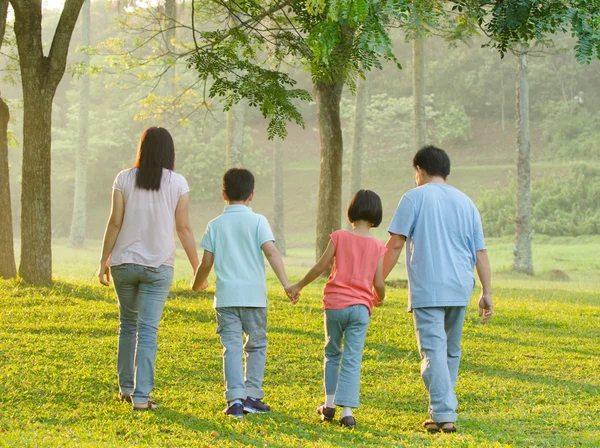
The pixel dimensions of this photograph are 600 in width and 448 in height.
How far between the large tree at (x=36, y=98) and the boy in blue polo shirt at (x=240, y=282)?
23.7 feet

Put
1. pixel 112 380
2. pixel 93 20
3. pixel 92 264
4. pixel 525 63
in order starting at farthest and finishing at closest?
pixel 93 20 < pixel 92 264 < pixel 525 63 < pixel 112 380

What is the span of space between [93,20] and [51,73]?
6178 centimetres

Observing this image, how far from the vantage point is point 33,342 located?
9062 mm

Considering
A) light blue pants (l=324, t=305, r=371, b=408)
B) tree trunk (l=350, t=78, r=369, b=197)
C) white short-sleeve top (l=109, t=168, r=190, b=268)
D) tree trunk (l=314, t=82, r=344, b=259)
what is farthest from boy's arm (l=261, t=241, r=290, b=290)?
tree trunk (l=350, t=78, r=369, b=197)

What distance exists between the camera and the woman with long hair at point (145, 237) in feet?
19.5

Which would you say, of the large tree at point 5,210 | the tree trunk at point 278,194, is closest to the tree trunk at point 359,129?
the tree trunk at point 278,194

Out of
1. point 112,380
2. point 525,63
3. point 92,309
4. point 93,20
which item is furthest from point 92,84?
point 112,380

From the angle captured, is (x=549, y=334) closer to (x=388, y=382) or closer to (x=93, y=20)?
(x=388, y=382)

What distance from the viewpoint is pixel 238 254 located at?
6016 mm

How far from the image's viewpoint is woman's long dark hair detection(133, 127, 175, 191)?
19.6 feet

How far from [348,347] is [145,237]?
1.62 m

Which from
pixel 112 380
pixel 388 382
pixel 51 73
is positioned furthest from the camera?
pixel 51 73

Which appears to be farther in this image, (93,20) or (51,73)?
(93,20)

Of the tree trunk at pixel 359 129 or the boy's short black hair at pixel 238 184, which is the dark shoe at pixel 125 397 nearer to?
the boy's short black hair at pixel 238 184
